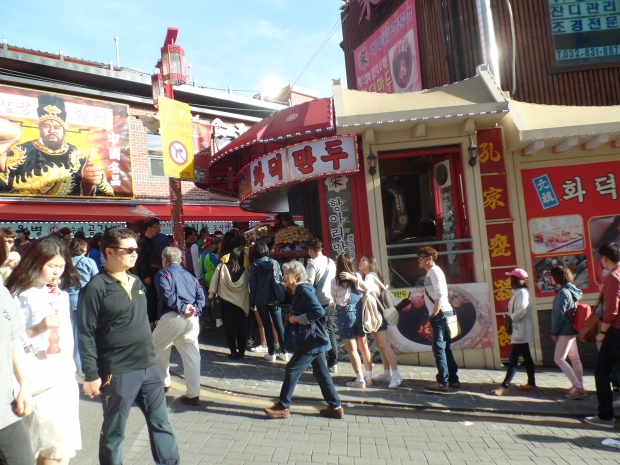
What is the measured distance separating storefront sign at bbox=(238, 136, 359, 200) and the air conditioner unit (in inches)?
71.0

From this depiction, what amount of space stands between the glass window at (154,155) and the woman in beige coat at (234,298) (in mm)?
9374

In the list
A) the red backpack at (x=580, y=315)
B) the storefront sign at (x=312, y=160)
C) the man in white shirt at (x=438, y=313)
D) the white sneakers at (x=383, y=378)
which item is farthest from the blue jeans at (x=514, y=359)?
the storefront sign at (x=312, y=160)

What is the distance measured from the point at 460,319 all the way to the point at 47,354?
5758 mm

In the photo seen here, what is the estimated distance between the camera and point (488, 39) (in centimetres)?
872

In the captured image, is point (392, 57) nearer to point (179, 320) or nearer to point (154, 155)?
point (154, 155)

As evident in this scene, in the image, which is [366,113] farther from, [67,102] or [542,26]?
[67,102]

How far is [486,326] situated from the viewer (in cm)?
729

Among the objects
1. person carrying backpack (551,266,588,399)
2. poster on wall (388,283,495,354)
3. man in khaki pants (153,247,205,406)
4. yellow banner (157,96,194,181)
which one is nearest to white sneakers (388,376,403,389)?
poster on wall (388,283,495,354)

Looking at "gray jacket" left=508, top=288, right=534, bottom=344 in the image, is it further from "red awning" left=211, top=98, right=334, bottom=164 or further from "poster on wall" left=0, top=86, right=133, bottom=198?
"poster on wall" left=0, top=86, right=133, bottom=198

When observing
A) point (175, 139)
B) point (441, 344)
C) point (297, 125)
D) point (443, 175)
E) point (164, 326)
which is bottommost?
point (441, 344)

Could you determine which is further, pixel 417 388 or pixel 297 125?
pixel 297 125

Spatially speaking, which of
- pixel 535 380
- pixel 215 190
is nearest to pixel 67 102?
pixel 215 190

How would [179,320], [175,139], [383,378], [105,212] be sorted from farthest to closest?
[105,212]
[175,139]
[383,378]
[179,320]

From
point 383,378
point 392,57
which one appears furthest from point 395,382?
point 392,57
